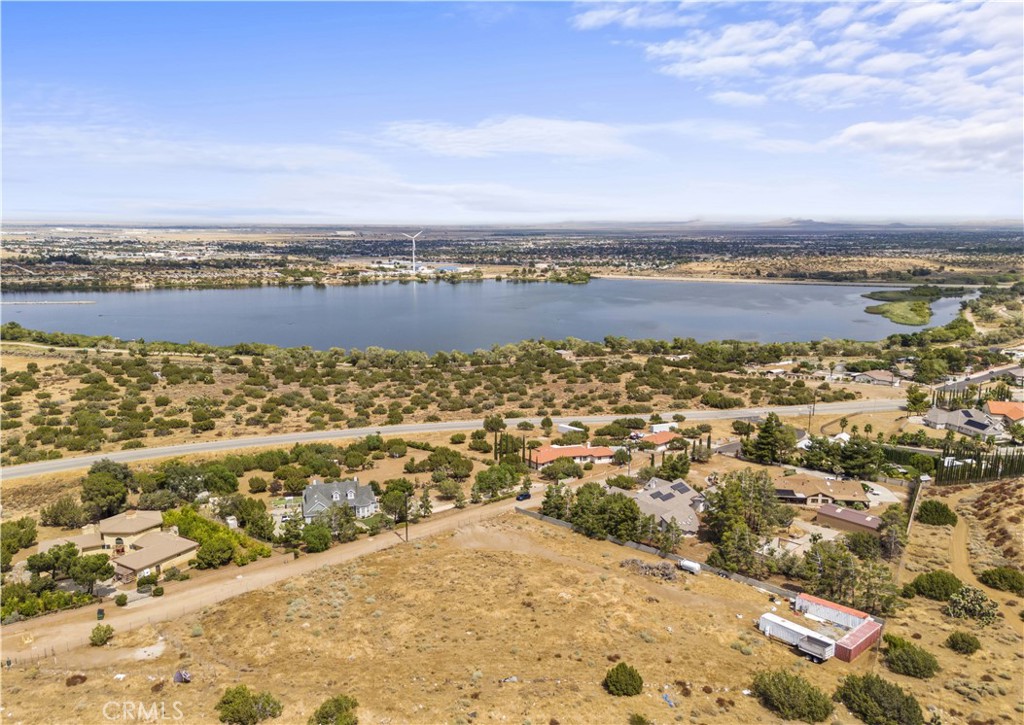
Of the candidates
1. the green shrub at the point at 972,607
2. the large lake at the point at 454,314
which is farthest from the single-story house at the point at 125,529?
the large lake at the point at 454,314

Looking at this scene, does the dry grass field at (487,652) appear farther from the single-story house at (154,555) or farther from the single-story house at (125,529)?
the single-story house at (125,529)

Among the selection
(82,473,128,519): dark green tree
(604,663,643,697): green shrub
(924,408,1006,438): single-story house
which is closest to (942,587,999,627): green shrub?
(604,663,643,697): green shrub

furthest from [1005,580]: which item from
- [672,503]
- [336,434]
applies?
[336,434]

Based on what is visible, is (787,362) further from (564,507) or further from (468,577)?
(468,577)

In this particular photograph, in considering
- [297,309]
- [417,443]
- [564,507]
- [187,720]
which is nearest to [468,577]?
[564,507]

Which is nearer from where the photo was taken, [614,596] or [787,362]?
[614,596]

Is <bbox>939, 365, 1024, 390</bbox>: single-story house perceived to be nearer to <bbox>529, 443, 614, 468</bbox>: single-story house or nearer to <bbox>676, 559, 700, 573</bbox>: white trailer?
<bbox>529, 443, 614, 468</bbox>: single-story house

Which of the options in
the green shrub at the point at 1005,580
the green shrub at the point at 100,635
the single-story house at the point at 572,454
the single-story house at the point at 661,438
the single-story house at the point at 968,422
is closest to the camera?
the green shrub at the point at 100,635
